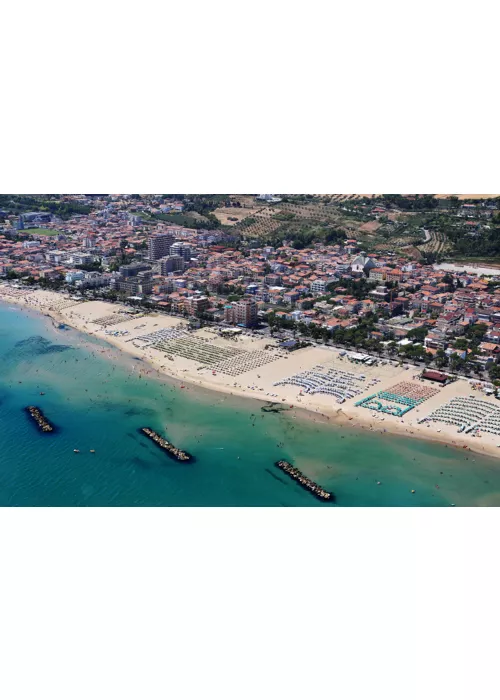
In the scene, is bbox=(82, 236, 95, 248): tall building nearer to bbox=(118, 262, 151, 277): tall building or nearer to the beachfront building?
bbox=(118, 262, 151, 277): tall building

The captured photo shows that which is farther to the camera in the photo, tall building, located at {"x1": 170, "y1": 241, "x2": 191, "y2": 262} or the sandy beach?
tall building, located at {"x1": 170, "y1": 241, "x2": 191, "y2": 262}

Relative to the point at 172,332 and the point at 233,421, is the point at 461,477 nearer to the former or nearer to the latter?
the point at 233,421

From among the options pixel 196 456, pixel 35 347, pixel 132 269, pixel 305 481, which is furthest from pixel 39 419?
pixel 132 269

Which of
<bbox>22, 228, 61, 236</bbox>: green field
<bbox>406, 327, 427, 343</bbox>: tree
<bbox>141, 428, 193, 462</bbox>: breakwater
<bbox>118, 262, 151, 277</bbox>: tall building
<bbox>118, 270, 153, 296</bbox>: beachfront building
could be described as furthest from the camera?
<bbox>22, 228, 61, 236</bbox>: green field

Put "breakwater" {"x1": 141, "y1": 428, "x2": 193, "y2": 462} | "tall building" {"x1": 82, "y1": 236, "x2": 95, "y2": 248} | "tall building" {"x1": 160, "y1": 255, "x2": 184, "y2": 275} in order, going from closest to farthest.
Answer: "breakwater" {"x1": 141, "y1": 428, "x2": 193, "y2": 462}
"tall building" {"x1": 160, "y1": 255, "x2": 184, "y2": 275}
"tall building" {"x1": 82, "y1": 236, "x2": 95, "y2": 248}

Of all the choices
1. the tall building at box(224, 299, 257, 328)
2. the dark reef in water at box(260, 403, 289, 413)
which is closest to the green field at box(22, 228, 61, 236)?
the tall building at box(224, 299, 257, 328)

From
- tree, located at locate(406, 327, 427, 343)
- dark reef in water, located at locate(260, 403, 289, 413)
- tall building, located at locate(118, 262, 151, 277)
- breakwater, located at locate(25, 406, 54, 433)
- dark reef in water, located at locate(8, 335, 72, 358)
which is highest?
tall building, located at locate(118, 262, 151, 277)

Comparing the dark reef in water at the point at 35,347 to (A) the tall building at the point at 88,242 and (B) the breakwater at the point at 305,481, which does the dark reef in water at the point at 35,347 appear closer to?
(B) the breakwater at the point at 305,481
